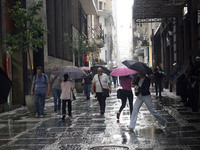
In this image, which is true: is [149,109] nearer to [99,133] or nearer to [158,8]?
[99,133]

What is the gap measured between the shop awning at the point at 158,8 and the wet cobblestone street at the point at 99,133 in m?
8.40

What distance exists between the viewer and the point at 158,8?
19750 millimetres

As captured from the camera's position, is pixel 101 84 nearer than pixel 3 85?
No

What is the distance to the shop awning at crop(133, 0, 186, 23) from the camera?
60.9 feet

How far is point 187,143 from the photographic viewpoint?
7.08 meters

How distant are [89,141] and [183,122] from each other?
3356mm

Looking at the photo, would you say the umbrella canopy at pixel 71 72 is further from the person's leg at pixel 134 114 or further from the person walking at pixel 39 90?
the person's leg at pixel 134 114

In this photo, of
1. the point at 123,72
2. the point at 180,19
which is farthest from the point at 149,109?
the point at 180,19

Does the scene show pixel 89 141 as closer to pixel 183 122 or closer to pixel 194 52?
pixel 183 122

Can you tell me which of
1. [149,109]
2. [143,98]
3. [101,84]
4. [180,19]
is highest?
[180,19]

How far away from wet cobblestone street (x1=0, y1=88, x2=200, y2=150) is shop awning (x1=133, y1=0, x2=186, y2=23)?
840cm

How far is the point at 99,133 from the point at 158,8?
41.7 ft

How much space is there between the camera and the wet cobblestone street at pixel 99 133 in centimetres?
708

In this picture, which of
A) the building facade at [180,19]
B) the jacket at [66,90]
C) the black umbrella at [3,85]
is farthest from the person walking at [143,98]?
the building facade at [180,19]
